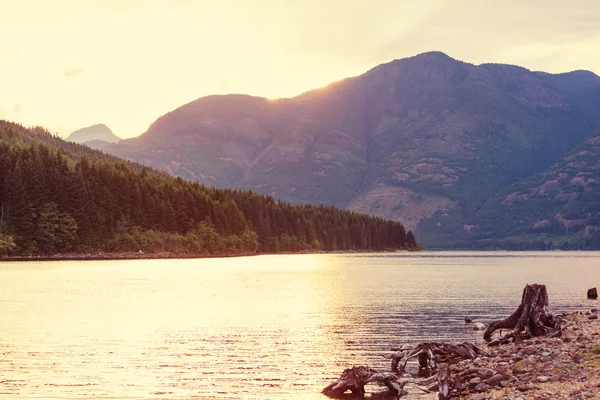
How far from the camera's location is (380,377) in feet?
134

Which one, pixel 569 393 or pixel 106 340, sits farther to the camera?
pixel 106 340

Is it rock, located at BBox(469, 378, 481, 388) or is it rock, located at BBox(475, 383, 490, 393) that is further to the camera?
rock, located at BBox(469, 378, 481, 388)

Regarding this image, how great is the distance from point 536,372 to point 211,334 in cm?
3450

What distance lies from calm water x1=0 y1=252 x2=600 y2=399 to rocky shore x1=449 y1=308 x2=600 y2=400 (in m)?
4.08

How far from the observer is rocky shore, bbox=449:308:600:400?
34.9 meters

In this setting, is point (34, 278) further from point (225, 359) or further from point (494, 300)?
point (225, 359)

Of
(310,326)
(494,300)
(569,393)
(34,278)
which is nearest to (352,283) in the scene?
(494,300)

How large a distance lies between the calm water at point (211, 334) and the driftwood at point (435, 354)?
195 cm

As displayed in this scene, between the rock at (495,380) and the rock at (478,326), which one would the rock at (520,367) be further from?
the rock at (478,326)

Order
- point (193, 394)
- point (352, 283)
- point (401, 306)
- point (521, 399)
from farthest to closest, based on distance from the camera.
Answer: point (352, 283)
point (401, 306)
point (193, 394)
point (521, 399)

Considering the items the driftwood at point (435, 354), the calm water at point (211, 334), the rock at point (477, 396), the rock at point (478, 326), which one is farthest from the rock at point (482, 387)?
the rock at point (478, 326)

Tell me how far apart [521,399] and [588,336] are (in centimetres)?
1806

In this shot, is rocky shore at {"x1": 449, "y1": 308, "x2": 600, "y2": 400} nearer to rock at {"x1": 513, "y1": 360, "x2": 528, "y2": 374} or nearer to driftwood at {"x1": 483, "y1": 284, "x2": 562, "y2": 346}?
rock at {"x1": 513, "y1": 360, "x2": 528, "y2": 374}

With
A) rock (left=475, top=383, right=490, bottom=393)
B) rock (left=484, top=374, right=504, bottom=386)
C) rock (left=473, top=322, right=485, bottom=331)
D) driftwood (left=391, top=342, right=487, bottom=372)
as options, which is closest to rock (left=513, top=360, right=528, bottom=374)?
rock (left=484, top=374, right=504, bottom=386)
